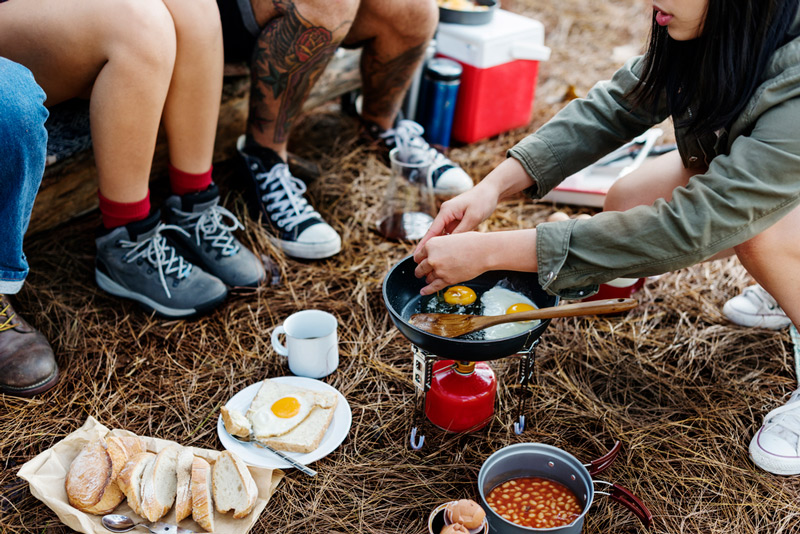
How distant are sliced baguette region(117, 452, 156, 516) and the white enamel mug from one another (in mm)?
486

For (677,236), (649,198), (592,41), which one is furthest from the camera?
(592,41)

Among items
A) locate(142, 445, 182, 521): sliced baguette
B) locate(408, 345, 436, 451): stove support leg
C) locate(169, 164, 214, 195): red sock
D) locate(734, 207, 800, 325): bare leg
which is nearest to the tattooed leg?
locate(169, 164, 214, 195): red sock

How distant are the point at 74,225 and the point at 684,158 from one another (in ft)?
6.87

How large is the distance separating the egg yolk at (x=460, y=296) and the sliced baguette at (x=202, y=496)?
72cm

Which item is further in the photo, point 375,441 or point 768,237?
point 375,441

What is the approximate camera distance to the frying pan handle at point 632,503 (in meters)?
1.46

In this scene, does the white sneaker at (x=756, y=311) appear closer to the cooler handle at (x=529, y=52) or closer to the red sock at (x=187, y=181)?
the cooler handle at (x=529, y=52)

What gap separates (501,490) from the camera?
1.56 meters

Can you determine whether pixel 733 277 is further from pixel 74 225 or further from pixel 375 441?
pixel 74 225

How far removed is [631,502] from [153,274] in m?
1.53

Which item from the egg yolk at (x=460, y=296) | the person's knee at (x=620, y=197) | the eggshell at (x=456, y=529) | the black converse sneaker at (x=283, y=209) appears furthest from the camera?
the black converse sneaker at (x=283, y=209)

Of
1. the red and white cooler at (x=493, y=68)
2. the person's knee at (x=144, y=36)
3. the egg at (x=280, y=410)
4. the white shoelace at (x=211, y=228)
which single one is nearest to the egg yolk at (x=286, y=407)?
the egg at (x=280, y=410)

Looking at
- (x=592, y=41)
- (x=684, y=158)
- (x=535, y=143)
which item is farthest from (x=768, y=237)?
(x=592, y=41)

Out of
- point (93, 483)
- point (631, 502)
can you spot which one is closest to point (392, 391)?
point (631, 502)
